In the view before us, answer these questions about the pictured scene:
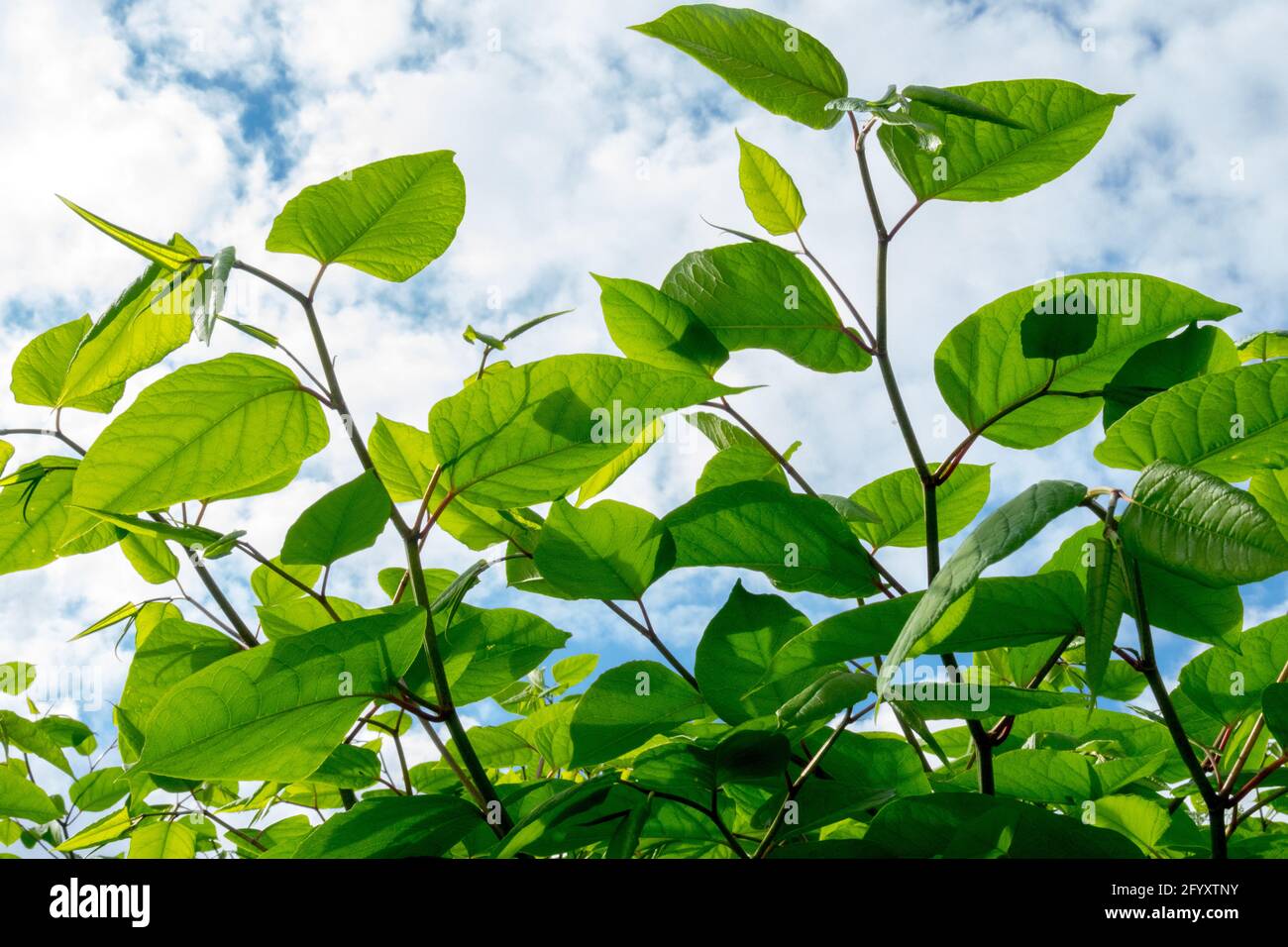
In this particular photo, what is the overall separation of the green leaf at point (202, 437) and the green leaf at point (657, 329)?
0.73 ft

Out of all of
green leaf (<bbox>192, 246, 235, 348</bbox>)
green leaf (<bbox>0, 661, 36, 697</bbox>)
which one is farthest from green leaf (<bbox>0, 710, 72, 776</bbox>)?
green leaf (<bbox>192, 246, 235, 348</bbox>)

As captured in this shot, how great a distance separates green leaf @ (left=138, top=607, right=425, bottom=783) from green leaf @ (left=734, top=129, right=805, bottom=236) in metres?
0.43

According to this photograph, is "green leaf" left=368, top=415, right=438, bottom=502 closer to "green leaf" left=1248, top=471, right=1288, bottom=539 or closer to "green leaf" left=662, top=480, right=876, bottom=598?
"green leaf" left=662, top=480, right=876, bottom=598

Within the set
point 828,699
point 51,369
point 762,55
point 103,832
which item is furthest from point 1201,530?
point 103,832

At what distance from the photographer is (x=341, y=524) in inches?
26.0

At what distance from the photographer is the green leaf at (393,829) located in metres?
0.55

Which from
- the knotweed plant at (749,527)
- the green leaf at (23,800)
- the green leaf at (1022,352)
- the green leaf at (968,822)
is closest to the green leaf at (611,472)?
the knotweed plant at (749,527)

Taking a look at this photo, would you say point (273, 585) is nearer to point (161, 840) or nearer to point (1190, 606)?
point (161, 840)

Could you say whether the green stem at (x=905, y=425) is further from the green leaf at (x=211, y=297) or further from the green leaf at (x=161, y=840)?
the green leaf at (x=161, y=840)

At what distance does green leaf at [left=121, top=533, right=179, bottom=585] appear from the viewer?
1.00 m

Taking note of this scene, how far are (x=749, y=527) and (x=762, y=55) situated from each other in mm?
324
